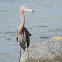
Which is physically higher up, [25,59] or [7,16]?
[25,59]

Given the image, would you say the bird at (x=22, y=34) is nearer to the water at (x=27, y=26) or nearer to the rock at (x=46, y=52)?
the rock at (x=46, y=52)

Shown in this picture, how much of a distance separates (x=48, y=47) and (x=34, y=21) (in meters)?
10.3

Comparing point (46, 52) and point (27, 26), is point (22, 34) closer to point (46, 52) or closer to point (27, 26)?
point (46, 52)

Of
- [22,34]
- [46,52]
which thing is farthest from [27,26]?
[46,52]

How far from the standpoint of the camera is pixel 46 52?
10.4 meters

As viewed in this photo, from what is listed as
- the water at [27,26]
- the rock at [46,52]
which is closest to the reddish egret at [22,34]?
the rock at [46,52]

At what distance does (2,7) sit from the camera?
26.6 m

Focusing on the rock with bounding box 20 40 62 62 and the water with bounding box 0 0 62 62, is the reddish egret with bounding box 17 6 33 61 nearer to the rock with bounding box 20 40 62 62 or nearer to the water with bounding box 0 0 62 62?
the rock with bounding box 20 40 62 62

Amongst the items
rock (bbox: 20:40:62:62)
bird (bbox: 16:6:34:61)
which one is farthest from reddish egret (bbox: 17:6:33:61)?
rock (bbox: 20:40:62:62)

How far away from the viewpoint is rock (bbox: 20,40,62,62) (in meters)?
10.3

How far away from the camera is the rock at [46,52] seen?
10.3m

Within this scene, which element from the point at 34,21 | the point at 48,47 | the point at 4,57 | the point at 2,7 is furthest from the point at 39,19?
the point at 48,47

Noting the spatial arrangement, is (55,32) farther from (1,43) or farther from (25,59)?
(25,59)

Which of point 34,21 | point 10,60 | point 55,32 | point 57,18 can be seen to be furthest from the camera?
point 57,18
